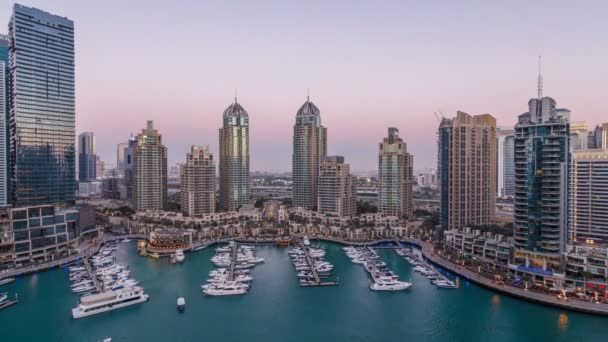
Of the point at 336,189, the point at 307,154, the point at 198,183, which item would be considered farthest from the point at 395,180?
the point at 198,183

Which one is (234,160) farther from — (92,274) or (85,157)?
(85,157)

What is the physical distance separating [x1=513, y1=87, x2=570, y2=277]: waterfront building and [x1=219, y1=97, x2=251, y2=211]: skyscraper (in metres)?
41.9

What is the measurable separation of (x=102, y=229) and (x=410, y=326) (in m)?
40.5

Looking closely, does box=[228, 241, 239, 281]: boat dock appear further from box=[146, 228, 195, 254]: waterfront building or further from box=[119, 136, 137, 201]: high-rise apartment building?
box=[119, 136, 137, 201]: high-rise apartment building

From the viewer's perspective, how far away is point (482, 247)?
33031 mm

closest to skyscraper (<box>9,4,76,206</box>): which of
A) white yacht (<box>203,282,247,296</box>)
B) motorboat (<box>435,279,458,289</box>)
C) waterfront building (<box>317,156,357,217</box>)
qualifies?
white yacht (<box>203,282,247,296</box>)

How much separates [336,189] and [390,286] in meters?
26.1

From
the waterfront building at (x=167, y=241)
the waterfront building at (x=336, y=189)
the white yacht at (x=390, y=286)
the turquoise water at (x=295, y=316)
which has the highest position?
the waterfront building at (x=336, y=189)

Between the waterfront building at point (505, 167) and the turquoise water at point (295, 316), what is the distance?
6770 centimetres

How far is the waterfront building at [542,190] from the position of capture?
91.8 ft

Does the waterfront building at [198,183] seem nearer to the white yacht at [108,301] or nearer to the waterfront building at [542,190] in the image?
the white yacht at [108,301]

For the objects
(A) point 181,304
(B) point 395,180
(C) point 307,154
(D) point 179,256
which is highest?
(C) point 307,154

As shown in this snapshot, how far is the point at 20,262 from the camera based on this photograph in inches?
1314

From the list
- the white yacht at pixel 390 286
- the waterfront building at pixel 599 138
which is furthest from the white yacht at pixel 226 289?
the waterfront building at pixel 599 138
